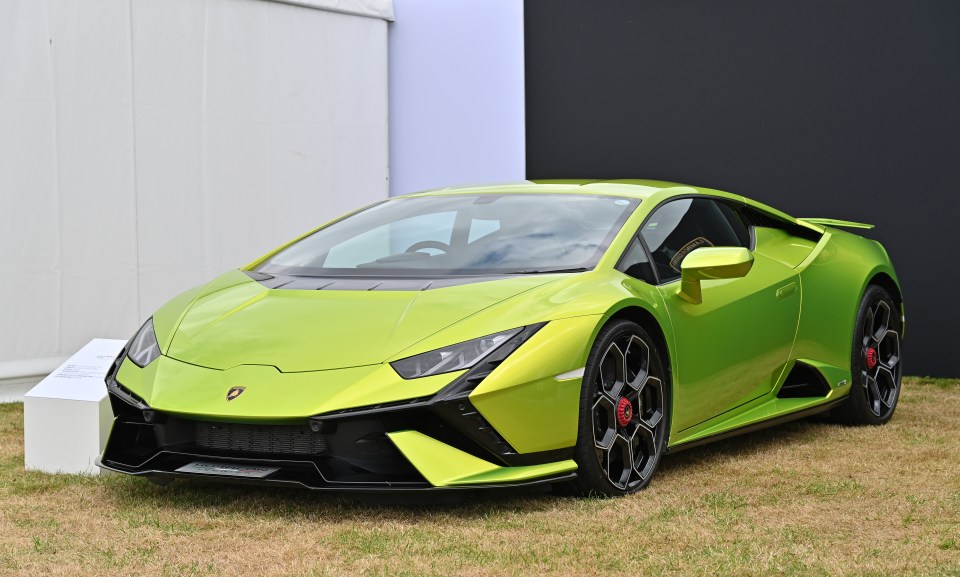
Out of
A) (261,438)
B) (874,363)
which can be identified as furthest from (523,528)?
(874,363)

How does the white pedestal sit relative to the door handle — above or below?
below

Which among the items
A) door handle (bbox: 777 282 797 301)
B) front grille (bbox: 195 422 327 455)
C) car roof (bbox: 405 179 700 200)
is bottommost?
front grille (bbox: 195 422 327 455)

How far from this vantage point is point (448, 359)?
3824 mm

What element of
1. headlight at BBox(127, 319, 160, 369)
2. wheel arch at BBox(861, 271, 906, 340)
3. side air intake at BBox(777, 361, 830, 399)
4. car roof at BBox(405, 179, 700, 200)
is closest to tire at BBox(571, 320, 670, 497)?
car roof at BBox(405, 179, 700, 200)

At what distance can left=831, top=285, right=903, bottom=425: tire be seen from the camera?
5922 millimetres

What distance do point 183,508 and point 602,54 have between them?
19.2ft

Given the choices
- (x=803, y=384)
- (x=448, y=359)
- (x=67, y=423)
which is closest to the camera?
(x=448, y=359)

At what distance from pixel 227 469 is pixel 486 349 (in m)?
0.92

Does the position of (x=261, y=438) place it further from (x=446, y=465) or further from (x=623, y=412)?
Answer: (x=623, y=412)

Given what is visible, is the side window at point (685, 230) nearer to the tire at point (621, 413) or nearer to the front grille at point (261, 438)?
the tire at point (621, 413)

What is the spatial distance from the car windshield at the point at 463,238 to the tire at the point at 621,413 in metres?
0.35

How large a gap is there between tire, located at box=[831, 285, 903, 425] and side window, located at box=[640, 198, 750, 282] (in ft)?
3.01

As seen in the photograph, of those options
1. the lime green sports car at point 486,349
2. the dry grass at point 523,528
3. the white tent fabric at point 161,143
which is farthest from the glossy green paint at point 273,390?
the white tent fabric at point 161,143

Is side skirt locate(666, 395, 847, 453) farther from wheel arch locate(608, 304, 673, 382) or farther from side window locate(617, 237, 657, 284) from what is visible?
side window locate(617, 237, 657, 284)
